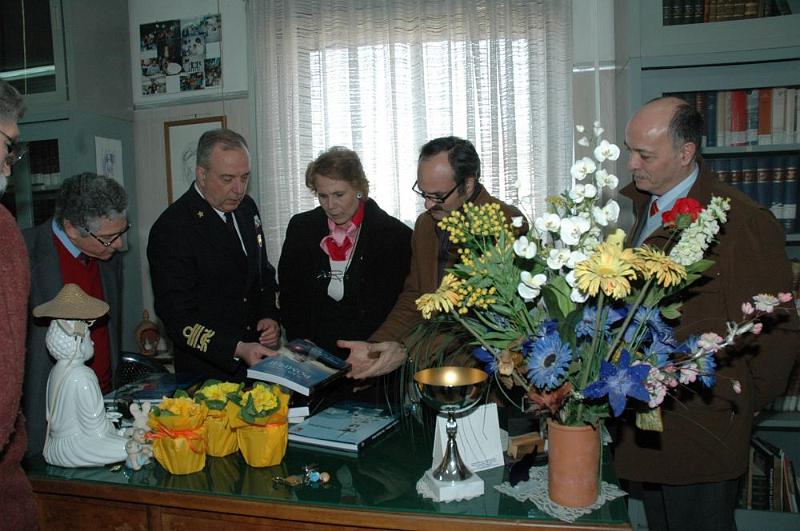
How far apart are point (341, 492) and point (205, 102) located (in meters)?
3.08

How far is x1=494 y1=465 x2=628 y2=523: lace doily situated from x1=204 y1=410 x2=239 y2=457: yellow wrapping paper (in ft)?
2.24

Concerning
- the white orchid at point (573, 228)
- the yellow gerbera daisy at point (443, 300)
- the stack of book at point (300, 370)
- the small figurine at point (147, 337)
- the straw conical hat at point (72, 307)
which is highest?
the white orchid at point (573, 228)

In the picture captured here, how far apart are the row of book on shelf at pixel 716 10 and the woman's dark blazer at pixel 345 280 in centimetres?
150

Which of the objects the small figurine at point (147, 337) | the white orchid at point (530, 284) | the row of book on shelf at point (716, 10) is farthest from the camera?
the small figurine at point (147, 337)

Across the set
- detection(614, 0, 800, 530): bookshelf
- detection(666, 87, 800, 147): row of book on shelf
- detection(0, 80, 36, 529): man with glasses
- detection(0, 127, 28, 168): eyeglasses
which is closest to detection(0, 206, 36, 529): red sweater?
detection(0, 80, 36, 529): man with glasses

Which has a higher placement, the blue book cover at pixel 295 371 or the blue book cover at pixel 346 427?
the blue book cover at pixel 295 371

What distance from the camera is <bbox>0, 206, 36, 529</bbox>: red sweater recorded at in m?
1.20

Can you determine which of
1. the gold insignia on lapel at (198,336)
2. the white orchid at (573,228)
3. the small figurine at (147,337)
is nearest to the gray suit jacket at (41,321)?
the gold insignia on lapel at (198,336)

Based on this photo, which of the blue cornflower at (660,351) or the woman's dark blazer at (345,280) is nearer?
the blue cornflower at (660,351)

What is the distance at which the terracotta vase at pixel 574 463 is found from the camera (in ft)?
4.46

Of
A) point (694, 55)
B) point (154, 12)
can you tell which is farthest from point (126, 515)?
point (154, 12)

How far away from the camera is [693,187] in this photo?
1988mm

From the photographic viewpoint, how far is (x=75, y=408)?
1642mm

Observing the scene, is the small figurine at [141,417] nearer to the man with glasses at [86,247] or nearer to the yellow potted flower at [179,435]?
the yellow potted flower at [179,435]
